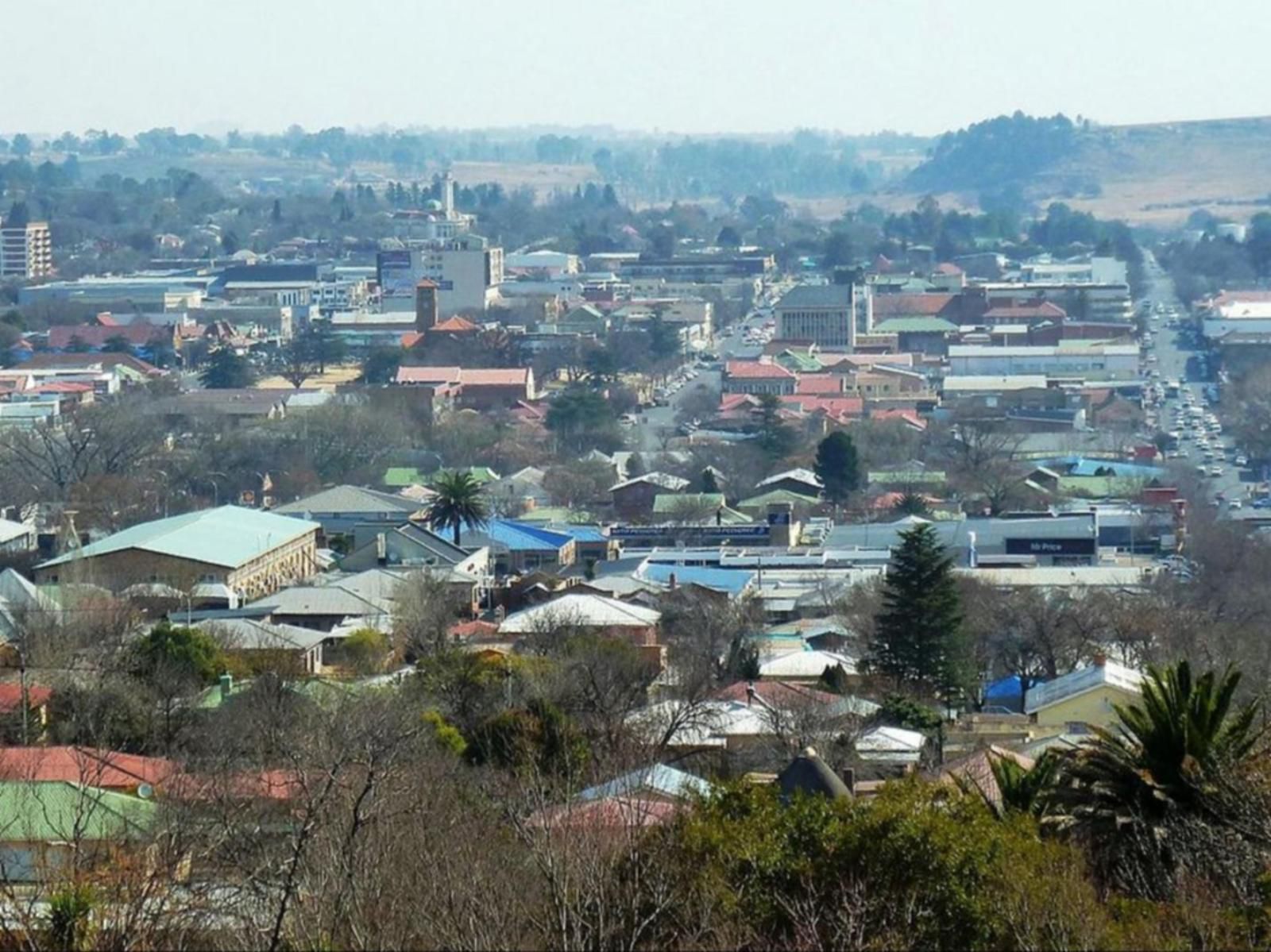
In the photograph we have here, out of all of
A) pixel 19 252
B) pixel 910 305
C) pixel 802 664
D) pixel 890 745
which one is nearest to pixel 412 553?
pixel 802 664

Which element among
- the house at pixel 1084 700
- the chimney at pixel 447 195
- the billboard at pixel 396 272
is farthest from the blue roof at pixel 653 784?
the chimney at pixel 447 195

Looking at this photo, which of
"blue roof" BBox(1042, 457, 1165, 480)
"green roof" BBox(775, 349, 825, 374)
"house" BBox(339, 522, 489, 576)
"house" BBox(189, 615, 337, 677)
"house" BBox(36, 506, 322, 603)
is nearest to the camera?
"house" BBox(189, 615, 337, 677)

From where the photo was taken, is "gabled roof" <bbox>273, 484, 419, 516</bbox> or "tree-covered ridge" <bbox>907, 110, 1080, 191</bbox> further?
"tree-covered ridge" <bbox>907, 110, 1080, 191</bbox>

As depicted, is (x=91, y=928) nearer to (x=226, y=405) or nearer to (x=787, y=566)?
(x=787, y=566)

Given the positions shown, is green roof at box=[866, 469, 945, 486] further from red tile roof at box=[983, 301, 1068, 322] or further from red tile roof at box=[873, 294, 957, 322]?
red tile roof at box=[873, 294, 957, 322]

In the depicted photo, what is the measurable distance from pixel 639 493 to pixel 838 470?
2.35 m

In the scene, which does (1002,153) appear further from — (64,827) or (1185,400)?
(64,827)

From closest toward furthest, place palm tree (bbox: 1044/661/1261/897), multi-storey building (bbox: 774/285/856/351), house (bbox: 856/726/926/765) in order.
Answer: palm tree (bbox: 1044/661/1261/897), house (bbox: 856/726/926/765), multi-storey building (bbox: 774/285/856/351)

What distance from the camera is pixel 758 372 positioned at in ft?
147

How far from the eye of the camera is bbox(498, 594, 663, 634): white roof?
67.6ft

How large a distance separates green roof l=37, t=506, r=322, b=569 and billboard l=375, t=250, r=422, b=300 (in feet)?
123

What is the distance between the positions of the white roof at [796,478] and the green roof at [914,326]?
21522mm

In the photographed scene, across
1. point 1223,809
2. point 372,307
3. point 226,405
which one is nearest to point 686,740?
point 1223,809

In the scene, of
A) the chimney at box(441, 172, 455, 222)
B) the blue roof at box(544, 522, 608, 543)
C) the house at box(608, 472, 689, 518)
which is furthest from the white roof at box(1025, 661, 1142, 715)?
the chimney at box(441, 172, 455, 222)
